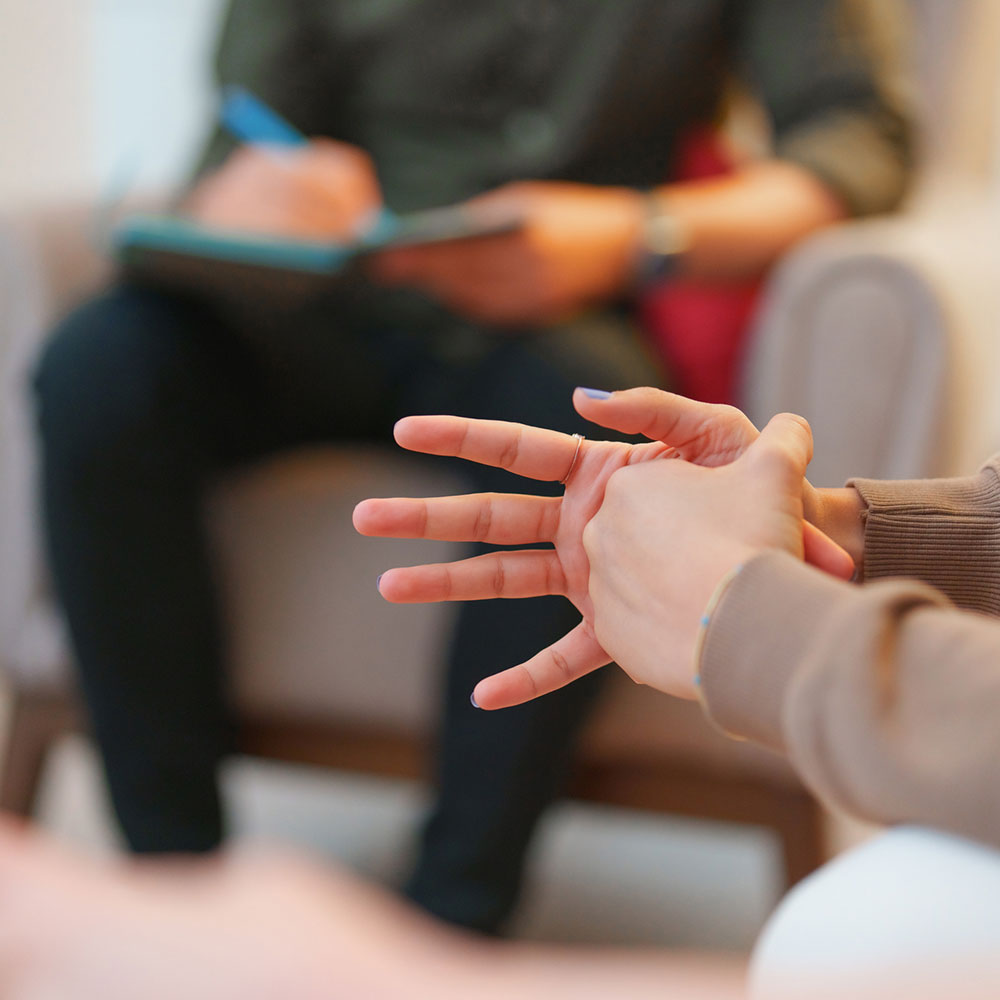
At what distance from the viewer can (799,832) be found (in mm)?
637

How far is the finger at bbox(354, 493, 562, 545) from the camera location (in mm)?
261

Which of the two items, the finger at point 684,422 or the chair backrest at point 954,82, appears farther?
the chair backrest at point 954,82

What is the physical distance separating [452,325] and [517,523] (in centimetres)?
36

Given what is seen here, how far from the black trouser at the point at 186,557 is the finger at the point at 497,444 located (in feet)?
1.00

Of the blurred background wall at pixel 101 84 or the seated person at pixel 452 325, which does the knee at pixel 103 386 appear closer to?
the seated person at pixel 452 325

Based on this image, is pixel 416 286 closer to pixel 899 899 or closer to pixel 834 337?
pixel 834 337

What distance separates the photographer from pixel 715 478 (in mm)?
229

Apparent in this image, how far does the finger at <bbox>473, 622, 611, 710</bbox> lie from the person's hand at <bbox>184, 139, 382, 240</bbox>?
0.40m

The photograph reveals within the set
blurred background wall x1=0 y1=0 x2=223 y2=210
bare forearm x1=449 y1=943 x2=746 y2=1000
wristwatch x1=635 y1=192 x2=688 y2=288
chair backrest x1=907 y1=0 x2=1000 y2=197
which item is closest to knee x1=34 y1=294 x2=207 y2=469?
wristwatch x1=635 y1=192 x2=688 y2=288

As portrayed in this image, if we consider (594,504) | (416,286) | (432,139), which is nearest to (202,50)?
(432,139)

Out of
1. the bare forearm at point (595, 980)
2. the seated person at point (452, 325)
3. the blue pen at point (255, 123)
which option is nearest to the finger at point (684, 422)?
the bare forearm at point (595, 980)

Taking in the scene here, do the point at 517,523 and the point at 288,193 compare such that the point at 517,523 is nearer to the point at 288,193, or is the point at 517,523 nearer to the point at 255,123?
the point at 288,193

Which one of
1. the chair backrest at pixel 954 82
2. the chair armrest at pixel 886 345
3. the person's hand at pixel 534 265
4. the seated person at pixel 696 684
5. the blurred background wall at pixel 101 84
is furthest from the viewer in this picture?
the blurred background wall at pixel 101 84

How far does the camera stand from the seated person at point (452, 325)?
0.59 meters
